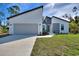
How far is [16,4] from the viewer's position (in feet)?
29.9

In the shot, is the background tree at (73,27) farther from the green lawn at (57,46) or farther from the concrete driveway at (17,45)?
the concrete driveway at (17,45)

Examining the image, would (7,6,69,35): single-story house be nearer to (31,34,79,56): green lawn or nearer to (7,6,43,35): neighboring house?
(7,6,43,35): neighboring house

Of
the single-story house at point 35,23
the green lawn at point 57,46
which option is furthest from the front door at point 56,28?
the green lawn at point 57,46

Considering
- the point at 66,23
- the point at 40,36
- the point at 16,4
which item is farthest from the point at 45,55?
the point at 16,4

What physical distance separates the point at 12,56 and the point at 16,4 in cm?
214

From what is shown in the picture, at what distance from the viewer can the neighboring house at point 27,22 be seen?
9.48 meters

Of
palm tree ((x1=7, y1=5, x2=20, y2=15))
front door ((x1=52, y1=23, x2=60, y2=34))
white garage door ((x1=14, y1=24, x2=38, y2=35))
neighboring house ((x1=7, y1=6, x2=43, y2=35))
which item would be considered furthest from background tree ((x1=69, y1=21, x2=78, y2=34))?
palm tree ((x1=7, y1=5, x2=20, y2=15))

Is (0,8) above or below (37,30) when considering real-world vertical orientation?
above

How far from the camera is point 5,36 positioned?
9.42m

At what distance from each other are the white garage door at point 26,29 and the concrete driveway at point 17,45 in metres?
0.21

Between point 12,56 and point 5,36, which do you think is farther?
point 5,36

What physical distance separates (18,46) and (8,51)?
477mm

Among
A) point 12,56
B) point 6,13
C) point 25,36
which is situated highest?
point 6,13

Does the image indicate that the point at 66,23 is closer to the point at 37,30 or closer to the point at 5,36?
the point at 37,30
